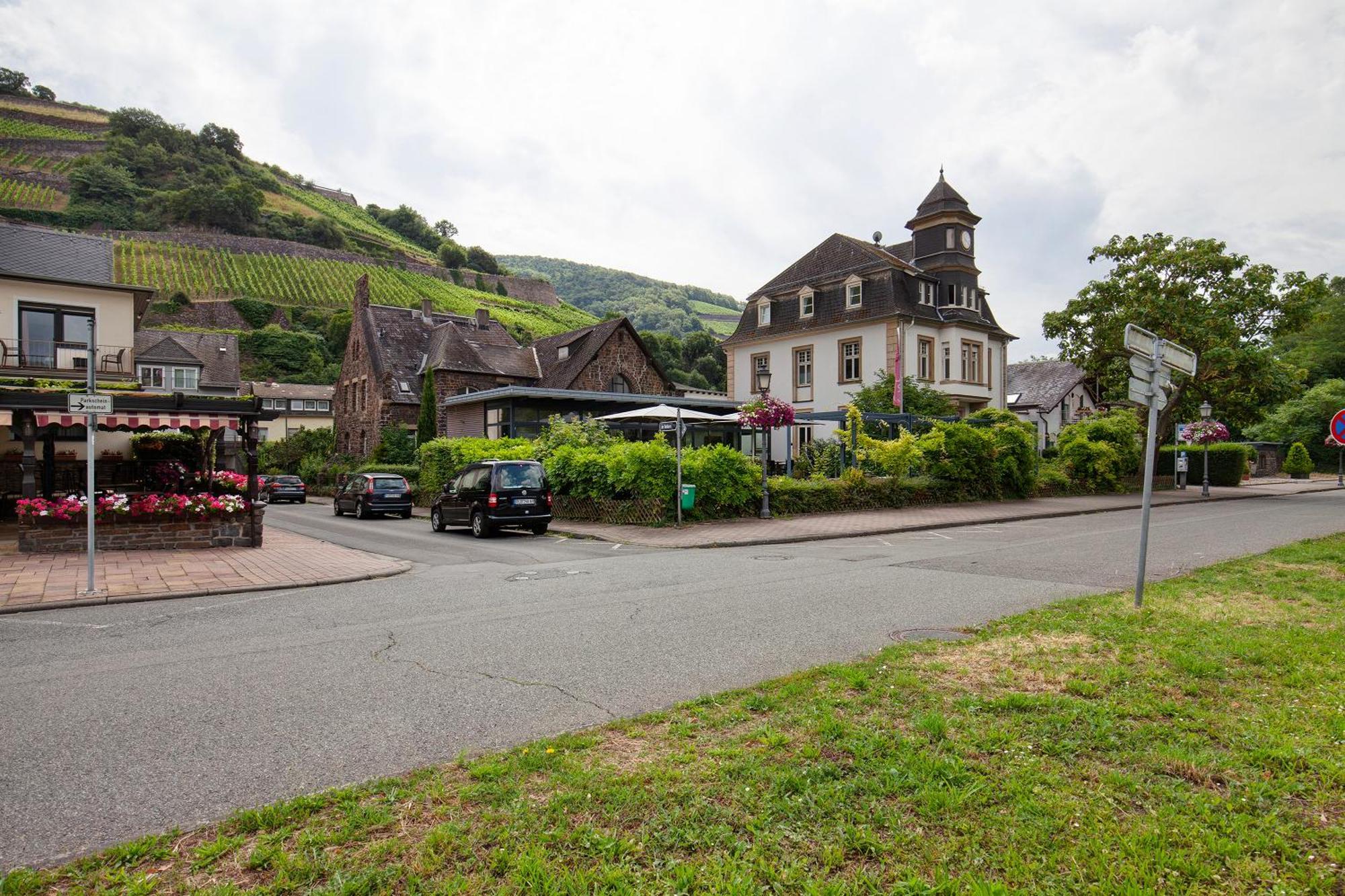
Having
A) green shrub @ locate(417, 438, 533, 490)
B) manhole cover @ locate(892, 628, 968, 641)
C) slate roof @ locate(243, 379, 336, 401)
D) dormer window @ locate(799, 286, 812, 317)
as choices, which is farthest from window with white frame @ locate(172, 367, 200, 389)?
manhole cover @ locate(892, 628, 968, 641)

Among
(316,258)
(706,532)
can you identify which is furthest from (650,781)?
(316,258)

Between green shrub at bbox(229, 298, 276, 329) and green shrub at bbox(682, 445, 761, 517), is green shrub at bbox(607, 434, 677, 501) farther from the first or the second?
green shrub at bbox(229, 298, 276, 329)

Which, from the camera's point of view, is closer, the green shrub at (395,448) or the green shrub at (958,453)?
the green shrub at (958,453)

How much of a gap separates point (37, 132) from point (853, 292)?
492 feet

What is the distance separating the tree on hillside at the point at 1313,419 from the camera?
5281 cm

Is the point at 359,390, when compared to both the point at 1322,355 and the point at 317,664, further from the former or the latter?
the point at 1322,355

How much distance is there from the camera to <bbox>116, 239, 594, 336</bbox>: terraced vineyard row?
90.6m

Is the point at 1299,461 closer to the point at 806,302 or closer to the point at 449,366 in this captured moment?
the point at 806,302

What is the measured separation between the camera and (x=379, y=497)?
81.0ft

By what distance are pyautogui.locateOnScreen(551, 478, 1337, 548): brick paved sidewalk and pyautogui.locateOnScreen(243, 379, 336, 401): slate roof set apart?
59702 millimetres

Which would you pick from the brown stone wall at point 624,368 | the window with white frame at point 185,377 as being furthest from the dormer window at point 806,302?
the window with white frame at point 185,377

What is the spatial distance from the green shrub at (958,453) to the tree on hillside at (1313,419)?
40802mm

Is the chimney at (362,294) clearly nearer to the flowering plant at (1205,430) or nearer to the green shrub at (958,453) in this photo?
the green shrub at (958,453)

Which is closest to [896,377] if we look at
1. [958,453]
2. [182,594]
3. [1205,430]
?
[958,453]
